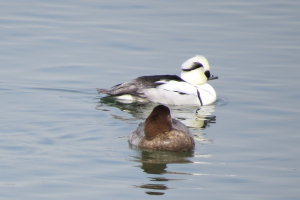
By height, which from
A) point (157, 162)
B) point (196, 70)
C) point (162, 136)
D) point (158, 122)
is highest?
point (196, 70)

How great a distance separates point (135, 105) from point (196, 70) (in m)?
1.78

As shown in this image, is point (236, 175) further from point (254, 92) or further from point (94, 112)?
point (254, 92)

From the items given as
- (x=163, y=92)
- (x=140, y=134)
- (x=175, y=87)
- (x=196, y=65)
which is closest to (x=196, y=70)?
(x=196, y=65)

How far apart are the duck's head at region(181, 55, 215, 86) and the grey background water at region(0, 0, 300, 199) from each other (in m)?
0.60

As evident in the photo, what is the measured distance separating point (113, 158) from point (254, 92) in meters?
6.00

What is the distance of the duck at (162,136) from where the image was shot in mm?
10109

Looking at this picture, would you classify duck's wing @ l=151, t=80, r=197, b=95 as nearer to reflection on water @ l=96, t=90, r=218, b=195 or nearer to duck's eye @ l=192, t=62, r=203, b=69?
reflection on water @ l=96, t=90, r=218, b=195

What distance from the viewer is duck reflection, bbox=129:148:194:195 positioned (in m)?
8.16

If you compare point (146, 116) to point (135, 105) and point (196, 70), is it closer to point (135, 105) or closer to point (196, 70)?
point (135, 105)

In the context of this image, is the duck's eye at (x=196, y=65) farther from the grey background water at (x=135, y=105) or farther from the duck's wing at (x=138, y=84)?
the grey background water at (x=135, y=105)

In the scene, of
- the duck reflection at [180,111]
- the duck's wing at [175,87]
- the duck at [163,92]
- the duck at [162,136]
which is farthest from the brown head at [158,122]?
the duck's wing at [175,87]

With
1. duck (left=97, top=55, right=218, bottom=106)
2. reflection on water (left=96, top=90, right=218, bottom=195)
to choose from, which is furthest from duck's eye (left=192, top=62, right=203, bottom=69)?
reflection on water (left=96, top=90, right=218, bottom=195)

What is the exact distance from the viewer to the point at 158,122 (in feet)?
33.5

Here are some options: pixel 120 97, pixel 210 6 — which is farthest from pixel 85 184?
pixel 210 6
